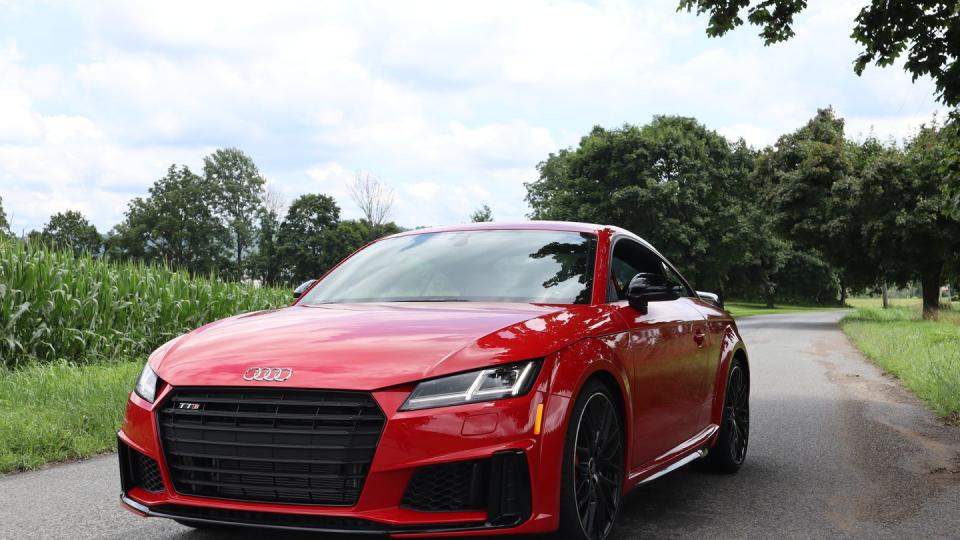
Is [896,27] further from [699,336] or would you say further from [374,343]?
[374,343]

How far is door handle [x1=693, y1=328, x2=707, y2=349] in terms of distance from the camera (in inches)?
231

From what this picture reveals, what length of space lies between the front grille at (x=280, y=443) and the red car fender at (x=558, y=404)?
0.67m

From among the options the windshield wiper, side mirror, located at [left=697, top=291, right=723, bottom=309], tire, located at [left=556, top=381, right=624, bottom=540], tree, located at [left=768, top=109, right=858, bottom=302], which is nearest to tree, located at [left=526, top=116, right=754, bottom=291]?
tree, located at [left=768, top=109, right=858, bottom=302]

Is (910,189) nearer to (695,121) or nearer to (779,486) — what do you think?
(695,121)

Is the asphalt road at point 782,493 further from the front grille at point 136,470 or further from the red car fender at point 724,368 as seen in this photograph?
the front grille at point 136,470

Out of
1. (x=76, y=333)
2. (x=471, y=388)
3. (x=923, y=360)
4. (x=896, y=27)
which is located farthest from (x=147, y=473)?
(x=923, y=360)

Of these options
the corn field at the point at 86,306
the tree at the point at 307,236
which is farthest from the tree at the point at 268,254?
the corn field at the point at 86,306

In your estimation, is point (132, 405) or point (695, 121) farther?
point (695, 121)

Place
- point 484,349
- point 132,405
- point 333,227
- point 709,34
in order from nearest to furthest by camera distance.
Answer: point 484,349 → point 132,405 → point 709,34 → point 333,227

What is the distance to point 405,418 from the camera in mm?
3432

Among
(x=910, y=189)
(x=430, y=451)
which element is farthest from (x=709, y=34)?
(x=910, y=189)

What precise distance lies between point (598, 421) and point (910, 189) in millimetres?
33410

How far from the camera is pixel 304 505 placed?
351 cm

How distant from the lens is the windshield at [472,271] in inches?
189
